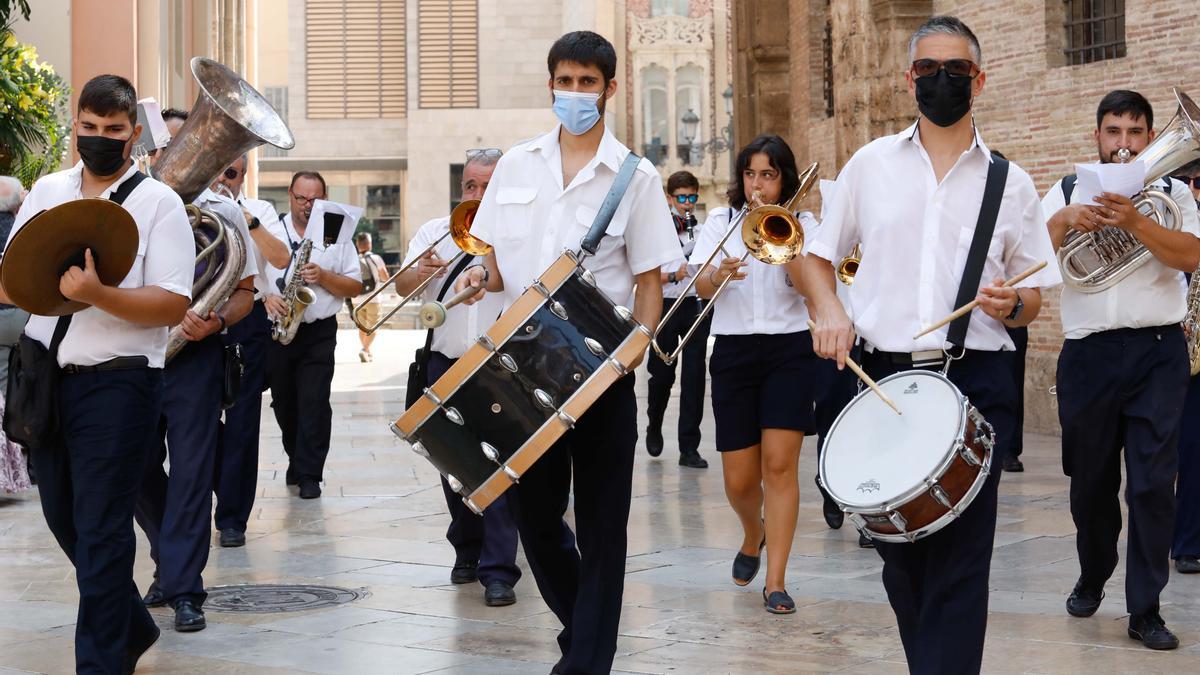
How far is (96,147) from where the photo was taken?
5.73m

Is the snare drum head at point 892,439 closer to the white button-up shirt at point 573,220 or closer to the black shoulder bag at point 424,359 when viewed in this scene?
the white button-up shirt at point 573,220

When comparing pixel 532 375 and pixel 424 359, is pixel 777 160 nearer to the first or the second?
pixel 424 359

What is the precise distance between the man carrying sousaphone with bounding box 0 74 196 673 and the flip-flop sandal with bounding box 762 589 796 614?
2.72m

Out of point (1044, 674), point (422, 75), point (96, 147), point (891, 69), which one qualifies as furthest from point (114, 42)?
point (422, 75)

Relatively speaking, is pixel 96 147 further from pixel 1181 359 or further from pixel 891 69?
pixel 891 69

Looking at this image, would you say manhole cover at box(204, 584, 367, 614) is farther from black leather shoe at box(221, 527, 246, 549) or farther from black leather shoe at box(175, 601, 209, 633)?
black leather shoe at box(221, 527, 246, 549)

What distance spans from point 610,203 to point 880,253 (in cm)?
96

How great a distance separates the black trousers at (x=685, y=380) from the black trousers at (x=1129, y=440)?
5.59 metres

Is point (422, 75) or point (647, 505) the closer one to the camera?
point (647, 505)

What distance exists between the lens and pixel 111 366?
5.62m

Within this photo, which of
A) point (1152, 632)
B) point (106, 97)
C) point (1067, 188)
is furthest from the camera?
point (1067, 188)

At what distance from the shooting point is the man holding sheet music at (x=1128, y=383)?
6535 millimetres

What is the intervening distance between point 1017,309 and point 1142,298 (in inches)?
91.7

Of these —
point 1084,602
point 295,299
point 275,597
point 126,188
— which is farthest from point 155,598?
point 1084,602
